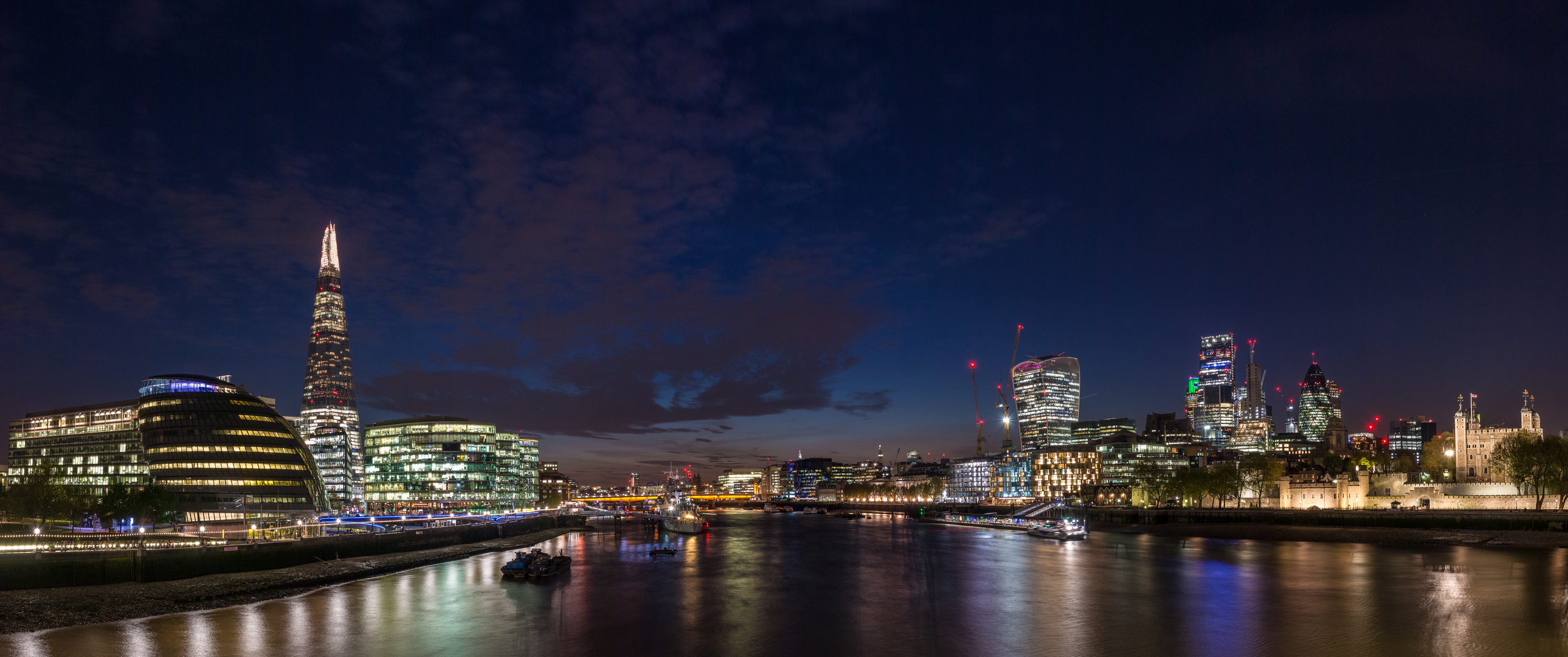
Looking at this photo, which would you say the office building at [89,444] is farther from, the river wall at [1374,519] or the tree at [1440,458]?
the tree at [1440,458]

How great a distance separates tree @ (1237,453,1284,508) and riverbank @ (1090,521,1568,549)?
3104 cm

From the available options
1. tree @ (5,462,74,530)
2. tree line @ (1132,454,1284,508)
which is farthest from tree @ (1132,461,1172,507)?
tree @ (5,462,74,530)

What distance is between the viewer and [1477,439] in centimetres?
16438

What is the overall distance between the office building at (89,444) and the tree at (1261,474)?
654 ft

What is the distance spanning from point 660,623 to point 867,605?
14093 millimetres

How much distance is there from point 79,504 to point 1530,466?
185138mm

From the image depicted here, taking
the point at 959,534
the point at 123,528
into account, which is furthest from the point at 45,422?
the point at 959,534

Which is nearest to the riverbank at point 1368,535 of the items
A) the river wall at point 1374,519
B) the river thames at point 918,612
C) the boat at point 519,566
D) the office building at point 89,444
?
the river wall at point 1374,519

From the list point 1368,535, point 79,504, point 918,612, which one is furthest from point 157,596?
point 1368,535

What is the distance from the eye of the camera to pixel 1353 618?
4484cm

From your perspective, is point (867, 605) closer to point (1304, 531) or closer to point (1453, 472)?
point (1304, 531)

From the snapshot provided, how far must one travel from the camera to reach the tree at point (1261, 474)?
521 feet

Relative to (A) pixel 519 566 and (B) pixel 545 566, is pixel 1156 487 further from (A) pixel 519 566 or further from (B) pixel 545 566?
(A) pixel 519 566

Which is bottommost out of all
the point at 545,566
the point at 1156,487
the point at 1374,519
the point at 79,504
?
the point at 1156,487
